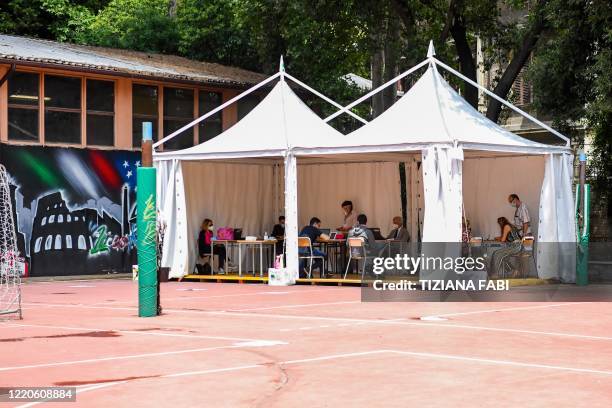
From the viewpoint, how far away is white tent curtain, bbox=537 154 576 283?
78.5 ft

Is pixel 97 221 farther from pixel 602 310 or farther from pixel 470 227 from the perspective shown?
pixel 602 310

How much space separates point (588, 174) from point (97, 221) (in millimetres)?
13069

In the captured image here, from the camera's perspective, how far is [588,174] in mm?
31812

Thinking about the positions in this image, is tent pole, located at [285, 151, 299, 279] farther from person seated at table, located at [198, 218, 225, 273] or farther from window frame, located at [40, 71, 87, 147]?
window frame, located at [40, 71, 87, 147]

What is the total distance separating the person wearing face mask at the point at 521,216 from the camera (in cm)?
2545

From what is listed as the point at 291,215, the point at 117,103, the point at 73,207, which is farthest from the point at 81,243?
the point at 291,215

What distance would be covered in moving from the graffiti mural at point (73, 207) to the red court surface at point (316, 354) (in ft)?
27.1

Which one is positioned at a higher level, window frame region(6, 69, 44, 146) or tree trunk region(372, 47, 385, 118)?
tree trunk region(372, 47, 385, 118)

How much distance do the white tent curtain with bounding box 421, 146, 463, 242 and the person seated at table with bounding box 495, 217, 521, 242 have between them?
328 cm

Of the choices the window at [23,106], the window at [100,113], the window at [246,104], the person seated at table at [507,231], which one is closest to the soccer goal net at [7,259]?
the window at [23,106]

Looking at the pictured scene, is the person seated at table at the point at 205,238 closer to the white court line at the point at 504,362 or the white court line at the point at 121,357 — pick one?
the white court line at the point at 121,357

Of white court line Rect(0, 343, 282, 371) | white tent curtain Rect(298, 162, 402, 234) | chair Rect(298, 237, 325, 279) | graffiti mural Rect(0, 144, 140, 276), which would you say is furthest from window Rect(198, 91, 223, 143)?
white court line Rect(0, 343, 282, 371)

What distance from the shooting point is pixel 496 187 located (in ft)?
A: 89.3

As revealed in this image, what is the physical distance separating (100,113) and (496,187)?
9862 millimetres
